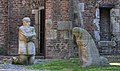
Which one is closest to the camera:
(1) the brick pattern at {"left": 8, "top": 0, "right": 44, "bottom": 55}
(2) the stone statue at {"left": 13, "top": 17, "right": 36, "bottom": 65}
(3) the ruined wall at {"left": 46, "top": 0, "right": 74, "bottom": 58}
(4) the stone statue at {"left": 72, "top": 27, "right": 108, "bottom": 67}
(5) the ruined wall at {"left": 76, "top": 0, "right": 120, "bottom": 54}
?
(4) the stone statue at {"left": 72, "top": 27, "right": 108, "bottom": 67}

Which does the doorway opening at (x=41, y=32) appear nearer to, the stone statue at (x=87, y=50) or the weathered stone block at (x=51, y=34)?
the weathered stone block at (x=51, y=34)

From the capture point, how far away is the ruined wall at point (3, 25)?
1750 centimetres

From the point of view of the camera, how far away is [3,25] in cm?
1764

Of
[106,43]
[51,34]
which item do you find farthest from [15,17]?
[106,43]

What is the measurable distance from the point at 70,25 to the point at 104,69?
19.7 feet

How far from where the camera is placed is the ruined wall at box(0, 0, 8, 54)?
1750 cm

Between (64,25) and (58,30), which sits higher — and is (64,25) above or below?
above

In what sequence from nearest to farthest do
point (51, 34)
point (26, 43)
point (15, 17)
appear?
point (26, 43)
point (51, 34)
point (15, 17)

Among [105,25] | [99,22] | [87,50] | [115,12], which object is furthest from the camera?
[105,25]

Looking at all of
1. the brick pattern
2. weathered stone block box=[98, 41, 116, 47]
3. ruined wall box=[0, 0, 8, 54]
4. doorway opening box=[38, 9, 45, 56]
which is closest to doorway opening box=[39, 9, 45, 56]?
doorway opening box=[38, 9, 45, 56]

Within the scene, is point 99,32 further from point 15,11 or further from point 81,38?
point 81,38

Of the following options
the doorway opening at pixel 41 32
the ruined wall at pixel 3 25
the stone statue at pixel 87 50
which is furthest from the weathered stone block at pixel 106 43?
the stone statue at pixel 87 50

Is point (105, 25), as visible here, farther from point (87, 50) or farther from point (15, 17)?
point (87, 50)

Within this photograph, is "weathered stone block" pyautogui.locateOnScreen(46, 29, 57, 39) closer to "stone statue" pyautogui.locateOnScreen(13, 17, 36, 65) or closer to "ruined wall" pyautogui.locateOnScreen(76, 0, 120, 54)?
"ruined wall" pyautogui.locateOnScreen(76, 0, 120, 54)
